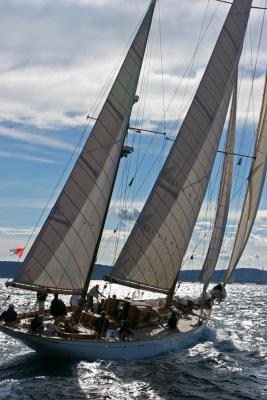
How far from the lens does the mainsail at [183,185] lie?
29.8 metres

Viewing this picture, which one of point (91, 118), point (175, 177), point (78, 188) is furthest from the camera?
point (175, 177)

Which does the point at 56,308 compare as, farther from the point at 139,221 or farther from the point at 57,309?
the point at 139,221

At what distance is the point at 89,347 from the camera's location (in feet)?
78.4

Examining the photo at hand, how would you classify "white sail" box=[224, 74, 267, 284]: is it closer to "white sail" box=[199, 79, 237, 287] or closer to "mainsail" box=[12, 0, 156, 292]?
"white sail" box=[199, 79, 237, 287]

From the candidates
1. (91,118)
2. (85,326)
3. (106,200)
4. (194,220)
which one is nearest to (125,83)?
(91,118)

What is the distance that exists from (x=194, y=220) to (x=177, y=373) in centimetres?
890

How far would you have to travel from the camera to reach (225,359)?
29.1m

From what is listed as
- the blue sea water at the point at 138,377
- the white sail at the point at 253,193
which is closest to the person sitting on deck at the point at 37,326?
the blue sea water at the point at 138,377

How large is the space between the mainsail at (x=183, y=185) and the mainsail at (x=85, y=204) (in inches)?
142

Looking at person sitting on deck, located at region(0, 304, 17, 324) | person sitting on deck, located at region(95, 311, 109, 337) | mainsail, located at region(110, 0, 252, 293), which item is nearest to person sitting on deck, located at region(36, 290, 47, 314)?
person sitting on deck, located at region(0, 304, 17, 324)

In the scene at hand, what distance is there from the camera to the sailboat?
24.9 m

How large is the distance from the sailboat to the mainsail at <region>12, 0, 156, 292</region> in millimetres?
42

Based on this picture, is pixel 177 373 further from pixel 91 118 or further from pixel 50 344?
pixel 91 118

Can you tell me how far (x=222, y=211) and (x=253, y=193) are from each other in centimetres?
435
